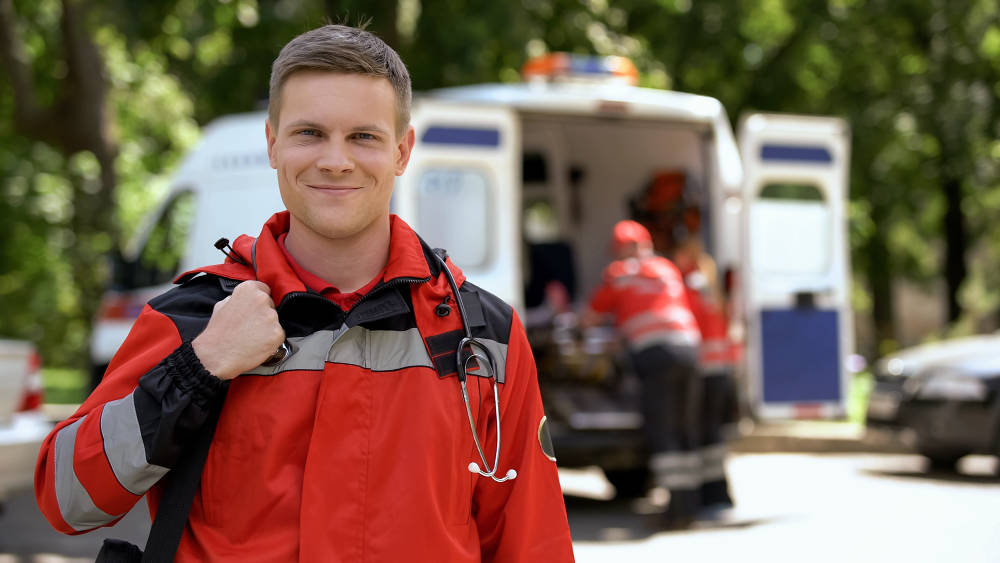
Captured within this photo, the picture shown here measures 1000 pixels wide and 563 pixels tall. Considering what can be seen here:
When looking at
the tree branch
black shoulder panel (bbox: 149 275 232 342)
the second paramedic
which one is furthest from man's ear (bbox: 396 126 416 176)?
the tree branch

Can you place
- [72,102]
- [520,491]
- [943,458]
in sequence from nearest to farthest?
[520,491] → [943,458] → [72,102]

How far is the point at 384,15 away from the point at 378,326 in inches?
499

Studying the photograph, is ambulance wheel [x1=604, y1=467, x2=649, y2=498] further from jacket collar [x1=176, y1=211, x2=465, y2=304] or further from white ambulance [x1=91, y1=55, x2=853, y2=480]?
jacket collar [x1=176, y1=211, x2=465, y2=304]

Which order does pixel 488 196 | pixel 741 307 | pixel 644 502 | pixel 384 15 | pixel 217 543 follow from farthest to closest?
pixel 384 15 < pixel 644 502 < pixel 741 307 < pixel 488 196 < pixel 217 543

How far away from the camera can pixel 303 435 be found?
2020 mm

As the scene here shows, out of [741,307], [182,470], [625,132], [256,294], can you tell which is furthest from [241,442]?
[625,132]

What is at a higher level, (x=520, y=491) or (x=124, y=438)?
(x=124, y=438)

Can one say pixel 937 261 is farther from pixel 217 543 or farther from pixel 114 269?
pixel 217 543

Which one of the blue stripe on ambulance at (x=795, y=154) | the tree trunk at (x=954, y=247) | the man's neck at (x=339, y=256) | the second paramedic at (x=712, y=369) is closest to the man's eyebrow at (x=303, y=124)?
the man's neck at (x=339, y=256)

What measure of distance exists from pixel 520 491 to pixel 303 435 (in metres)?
0.37

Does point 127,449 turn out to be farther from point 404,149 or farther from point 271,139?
point 404,149

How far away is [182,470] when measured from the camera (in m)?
2.00

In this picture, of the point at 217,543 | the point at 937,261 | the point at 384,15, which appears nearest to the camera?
the point at 217,543

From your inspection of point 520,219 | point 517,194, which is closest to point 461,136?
point 517,194
